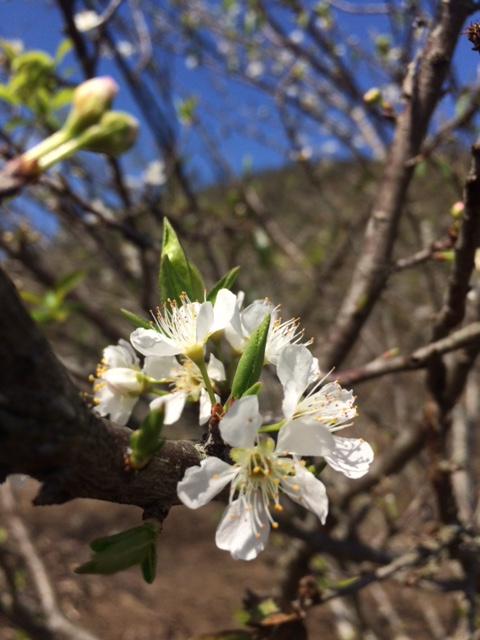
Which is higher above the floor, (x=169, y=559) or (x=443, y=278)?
(x=443, y=278)

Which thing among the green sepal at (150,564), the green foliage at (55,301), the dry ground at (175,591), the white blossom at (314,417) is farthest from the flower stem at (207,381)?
the dry ground at (175,591)

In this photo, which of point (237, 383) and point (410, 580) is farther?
point (410, 580)

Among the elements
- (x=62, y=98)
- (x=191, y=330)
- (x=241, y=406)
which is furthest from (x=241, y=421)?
(x=62, y=98)

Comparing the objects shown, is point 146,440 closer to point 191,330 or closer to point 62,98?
point 191,330

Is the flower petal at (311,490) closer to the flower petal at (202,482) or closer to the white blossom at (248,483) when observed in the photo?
the white blossom at (248,483)

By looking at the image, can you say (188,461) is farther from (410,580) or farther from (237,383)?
(410,580)

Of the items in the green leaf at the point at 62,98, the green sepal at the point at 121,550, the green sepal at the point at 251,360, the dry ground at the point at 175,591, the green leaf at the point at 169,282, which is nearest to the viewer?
the green sepal at the point at 121,550

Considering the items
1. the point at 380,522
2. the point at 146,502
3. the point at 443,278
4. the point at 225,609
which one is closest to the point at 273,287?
the point at 443,278
